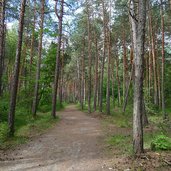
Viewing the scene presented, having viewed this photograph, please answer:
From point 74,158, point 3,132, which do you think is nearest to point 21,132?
point 3,132

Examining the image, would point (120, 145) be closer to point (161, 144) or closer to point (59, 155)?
point (161, 144)

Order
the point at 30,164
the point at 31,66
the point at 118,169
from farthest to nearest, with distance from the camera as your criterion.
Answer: the point at 31,66 < the point at 30,164 < the point at 118,169

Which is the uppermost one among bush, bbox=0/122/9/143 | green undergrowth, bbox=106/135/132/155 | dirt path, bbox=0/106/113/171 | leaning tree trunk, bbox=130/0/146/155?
leaning tree trunk, bbox=130/0/146/155

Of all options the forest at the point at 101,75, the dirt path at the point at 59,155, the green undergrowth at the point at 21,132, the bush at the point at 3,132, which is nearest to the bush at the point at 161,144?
the forest at the point at 101,75

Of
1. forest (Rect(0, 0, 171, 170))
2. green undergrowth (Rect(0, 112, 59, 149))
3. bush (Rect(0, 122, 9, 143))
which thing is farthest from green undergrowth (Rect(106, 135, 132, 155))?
bush (Rect(0, 122, 9, 143))

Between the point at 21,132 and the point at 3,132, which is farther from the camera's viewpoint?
the point at 21,132

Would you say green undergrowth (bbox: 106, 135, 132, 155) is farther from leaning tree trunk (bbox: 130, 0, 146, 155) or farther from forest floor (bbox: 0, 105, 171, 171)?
leaning tree trunk (bbox: 130, 0, 146, 155)

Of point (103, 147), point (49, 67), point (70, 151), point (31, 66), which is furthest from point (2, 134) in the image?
point (49, 67)

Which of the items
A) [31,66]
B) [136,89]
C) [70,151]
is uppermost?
[31,66]

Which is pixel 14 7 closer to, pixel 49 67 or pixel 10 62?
pixel 49 67

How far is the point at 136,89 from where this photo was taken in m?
6.62

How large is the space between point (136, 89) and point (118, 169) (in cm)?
234

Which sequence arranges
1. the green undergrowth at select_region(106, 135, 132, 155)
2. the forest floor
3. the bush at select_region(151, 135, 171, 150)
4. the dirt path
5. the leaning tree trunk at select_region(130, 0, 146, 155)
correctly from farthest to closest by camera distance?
the green undergrowth at select_region(106, 135, 132, 155) → the bush at select_region(151, 135, 171, 150) → the leaning tree trunk at select_region(130, 0, 146, 155) → the dirt path → the forest floor

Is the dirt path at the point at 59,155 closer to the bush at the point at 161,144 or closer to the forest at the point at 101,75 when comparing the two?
the forest at the point at 101,75
